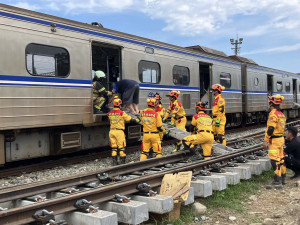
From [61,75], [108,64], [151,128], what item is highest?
[108,64]

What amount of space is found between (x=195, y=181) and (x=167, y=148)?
5.47 m

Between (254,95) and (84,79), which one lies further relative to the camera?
(254,95)

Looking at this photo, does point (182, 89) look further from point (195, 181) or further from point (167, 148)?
point (195, 181)

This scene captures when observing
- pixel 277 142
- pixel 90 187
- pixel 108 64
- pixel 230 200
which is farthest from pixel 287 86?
pixel 90 187

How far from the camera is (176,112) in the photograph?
876cm

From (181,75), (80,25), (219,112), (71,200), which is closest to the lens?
Answer: (71,200)

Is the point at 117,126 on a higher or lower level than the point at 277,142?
higher

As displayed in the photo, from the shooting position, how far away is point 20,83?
6.42 meters

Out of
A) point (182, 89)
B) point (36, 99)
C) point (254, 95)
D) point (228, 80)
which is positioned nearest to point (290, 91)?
point (254, 95)

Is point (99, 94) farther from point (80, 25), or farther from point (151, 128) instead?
point (151, 128)

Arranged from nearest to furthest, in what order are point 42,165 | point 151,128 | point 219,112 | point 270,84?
point 42,165, point 151,128, point 219,112, point 270,84

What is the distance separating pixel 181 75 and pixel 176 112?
265 cm

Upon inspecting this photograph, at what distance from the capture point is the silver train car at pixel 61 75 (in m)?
6.36

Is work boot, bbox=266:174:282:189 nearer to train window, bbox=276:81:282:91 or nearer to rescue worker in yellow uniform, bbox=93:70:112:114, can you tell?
rescue worker in yellow uniform, bbox=93:70:112:114
